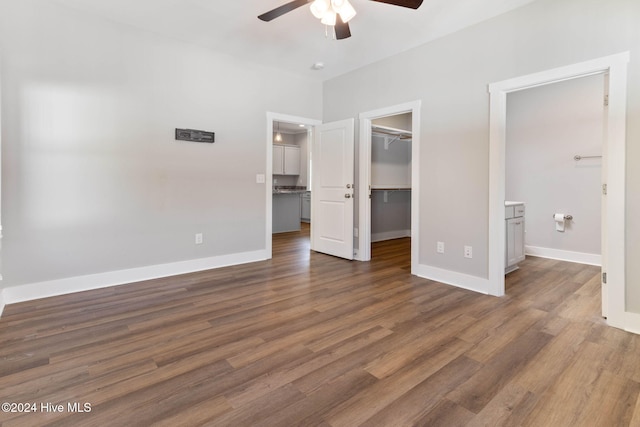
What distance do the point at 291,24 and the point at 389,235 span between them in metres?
4.29

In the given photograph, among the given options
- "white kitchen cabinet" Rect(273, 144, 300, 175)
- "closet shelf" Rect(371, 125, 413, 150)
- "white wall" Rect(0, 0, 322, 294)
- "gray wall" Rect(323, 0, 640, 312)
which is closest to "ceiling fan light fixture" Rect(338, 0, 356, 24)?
"gray wall" Rect(323, 0, 640, 312)

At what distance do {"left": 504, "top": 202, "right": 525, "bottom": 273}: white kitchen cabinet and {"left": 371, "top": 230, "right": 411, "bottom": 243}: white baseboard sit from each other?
99.7 inches

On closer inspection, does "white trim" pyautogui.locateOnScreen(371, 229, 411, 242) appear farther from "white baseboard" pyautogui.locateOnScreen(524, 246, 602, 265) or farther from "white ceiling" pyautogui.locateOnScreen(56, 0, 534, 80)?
"white ceiling" pyautogui.locateOnScreen(56, 0, 534, 80)

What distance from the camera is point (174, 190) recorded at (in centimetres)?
363

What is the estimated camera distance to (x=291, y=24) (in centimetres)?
322

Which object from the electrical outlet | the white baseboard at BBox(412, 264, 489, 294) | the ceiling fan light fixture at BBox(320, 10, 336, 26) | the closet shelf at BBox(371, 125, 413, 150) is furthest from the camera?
the closet shelf at BBox(371, 125, 413, 150)

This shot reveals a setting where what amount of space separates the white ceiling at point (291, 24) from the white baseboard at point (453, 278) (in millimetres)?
2573

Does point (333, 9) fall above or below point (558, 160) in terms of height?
above

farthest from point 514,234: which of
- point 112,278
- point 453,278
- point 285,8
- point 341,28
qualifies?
point 112,278

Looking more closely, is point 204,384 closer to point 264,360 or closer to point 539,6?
point 264,360

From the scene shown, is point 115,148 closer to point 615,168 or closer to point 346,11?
point 346,11

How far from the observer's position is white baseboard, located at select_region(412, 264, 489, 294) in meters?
3.16

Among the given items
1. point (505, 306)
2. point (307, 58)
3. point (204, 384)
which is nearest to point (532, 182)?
point (505, 306)

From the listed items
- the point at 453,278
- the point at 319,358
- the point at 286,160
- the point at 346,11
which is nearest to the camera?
the point at 319,358
